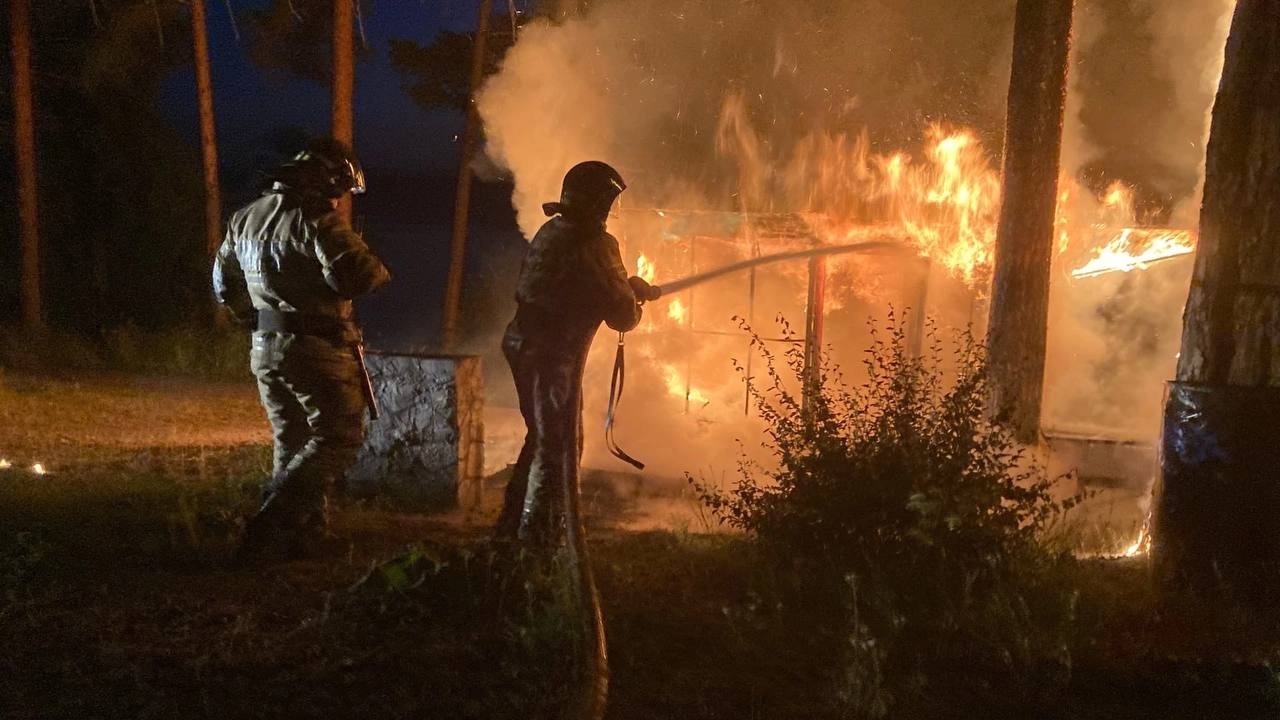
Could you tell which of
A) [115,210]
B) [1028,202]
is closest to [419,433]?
[1028,202]

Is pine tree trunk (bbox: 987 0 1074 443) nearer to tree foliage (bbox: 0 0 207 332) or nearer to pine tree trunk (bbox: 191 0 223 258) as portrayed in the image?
pine tree trunk (bbox: 191 0 223 258)

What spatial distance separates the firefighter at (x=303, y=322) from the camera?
15.6ft

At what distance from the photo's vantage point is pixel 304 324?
15.8ft

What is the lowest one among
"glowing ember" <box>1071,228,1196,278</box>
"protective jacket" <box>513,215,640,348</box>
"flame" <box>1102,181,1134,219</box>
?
"protective jacket" <box>513,215,640,348</box>

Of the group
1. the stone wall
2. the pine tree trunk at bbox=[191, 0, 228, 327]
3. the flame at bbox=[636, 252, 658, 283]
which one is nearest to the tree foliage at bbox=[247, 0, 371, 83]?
the pine tree trunk at bbox=[191, 0, 228, 327]

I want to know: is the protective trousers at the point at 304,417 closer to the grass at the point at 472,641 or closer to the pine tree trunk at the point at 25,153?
the grass at the point at 472,641

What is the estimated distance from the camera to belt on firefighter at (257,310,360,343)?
4820mm

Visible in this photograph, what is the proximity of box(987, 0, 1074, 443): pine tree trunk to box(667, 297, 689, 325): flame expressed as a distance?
13.1 ft

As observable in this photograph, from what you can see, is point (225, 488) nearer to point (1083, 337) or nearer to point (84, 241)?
point (1083, 337)

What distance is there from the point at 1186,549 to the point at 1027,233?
426cm

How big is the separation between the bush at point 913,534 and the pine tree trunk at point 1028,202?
363 cm

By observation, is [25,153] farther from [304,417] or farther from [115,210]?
[304,417]

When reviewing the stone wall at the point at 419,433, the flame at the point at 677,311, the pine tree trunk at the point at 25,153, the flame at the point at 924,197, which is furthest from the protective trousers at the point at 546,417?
the pine tree trunk at the point at 25,153

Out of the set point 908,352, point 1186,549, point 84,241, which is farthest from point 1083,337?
point 84,241
